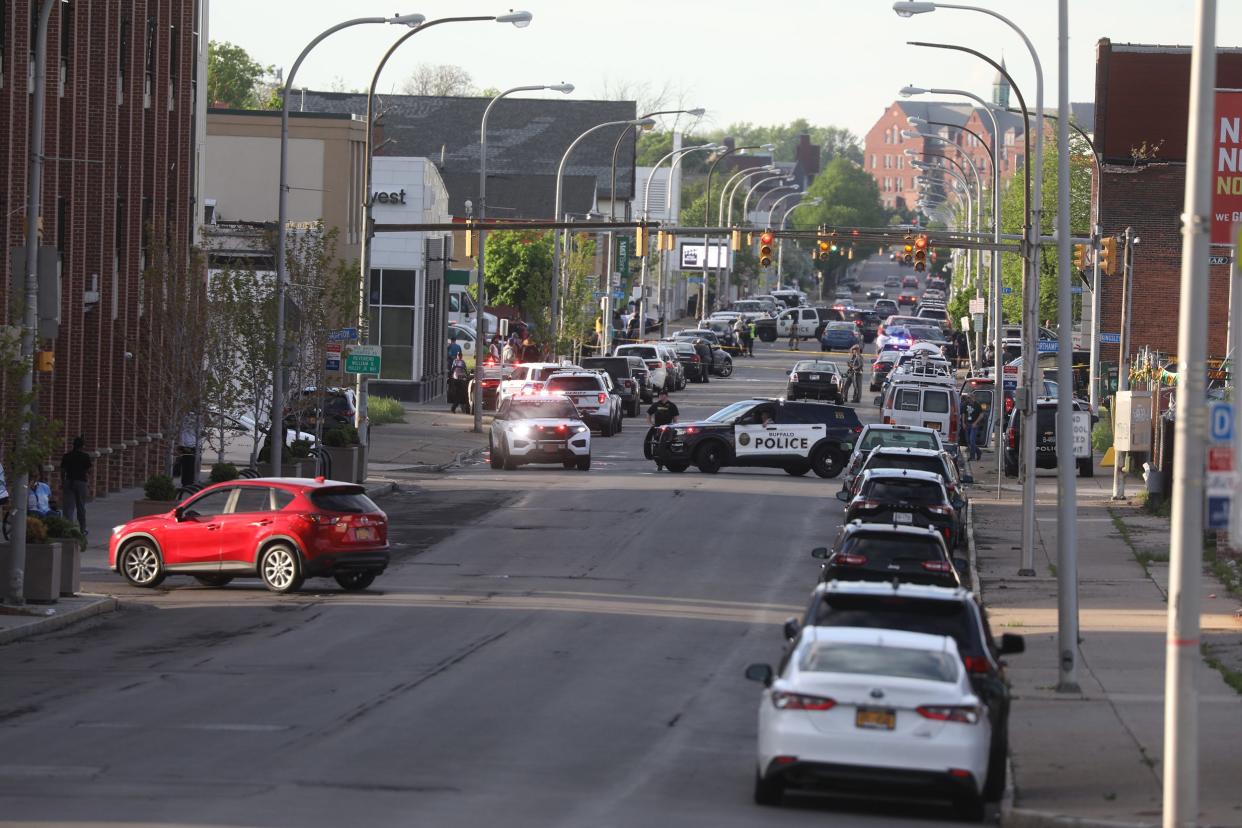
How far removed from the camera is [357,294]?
40.8m

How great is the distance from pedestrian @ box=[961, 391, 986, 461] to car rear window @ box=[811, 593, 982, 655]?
3596cm

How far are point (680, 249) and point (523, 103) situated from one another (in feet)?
74.3

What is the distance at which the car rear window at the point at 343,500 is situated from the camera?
26688mm

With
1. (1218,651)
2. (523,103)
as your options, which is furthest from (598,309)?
(1218,651)

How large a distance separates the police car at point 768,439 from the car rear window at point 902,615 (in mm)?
28710

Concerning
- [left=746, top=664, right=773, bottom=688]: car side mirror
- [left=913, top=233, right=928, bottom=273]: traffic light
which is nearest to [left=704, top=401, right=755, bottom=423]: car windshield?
[left=913, top=233, right=928, bottom=273]: traffic light

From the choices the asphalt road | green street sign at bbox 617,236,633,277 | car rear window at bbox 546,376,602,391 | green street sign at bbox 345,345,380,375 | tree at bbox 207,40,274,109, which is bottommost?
the asphalt road

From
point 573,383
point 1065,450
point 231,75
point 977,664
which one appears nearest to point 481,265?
point 573,383

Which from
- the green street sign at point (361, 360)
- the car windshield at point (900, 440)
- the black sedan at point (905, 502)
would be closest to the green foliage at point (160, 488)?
the green street sign at point (361, 360)

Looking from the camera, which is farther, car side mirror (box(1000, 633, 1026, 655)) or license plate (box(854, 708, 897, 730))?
car side mirror (box(1000, 633, 1026, 655))

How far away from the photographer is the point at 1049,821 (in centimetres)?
1334

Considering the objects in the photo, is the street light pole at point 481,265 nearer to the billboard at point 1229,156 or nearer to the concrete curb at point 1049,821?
the billboard at point 1229,156

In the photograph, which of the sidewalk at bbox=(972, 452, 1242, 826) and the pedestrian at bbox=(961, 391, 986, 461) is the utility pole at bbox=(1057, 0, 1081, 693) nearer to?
the sidewalk at bbox=(972, 452, 1242, 826)

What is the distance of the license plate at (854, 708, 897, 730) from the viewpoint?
13.0 m
